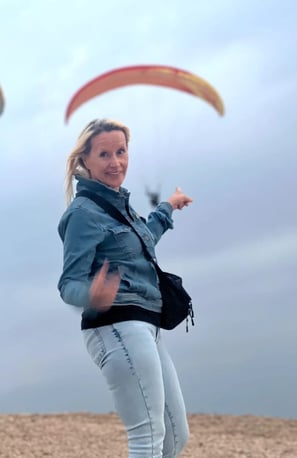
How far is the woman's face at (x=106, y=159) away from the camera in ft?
11.7

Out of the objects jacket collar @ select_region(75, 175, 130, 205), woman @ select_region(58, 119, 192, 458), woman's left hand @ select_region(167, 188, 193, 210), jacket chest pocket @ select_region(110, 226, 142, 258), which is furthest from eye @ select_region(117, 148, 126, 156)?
woman's left hand @ select_region(167, 188, 193, 210)

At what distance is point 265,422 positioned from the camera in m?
10.9

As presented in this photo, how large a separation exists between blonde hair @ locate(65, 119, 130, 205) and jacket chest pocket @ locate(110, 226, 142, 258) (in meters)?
0.32

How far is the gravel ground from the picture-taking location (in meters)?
8.24

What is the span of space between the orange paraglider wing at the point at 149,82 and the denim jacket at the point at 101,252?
1.61 ft

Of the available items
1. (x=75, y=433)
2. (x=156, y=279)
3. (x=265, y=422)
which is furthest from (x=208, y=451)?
(x=156, y=279)

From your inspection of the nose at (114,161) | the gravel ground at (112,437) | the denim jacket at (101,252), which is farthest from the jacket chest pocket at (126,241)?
the gravel ground at (112,437)

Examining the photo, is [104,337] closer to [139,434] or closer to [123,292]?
[123,292]

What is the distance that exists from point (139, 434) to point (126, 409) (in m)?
0.11

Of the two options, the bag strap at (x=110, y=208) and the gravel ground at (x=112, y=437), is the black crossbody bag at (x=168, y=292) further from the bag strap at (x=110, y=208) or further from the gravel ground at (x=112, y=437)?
the gravel ground at (x=112, y=437)

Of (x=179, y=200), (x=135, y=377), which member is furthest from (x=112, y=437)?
(x=135, y=377)

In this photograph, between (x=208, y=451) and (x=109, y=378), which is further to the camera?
(x=208, y=451)

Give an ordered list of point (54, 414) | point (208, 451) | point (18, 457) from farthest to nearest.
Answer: point (54, 414)
point (208, 451)
point (18, 457)

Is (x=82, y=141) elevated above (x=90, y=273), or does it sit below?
above
